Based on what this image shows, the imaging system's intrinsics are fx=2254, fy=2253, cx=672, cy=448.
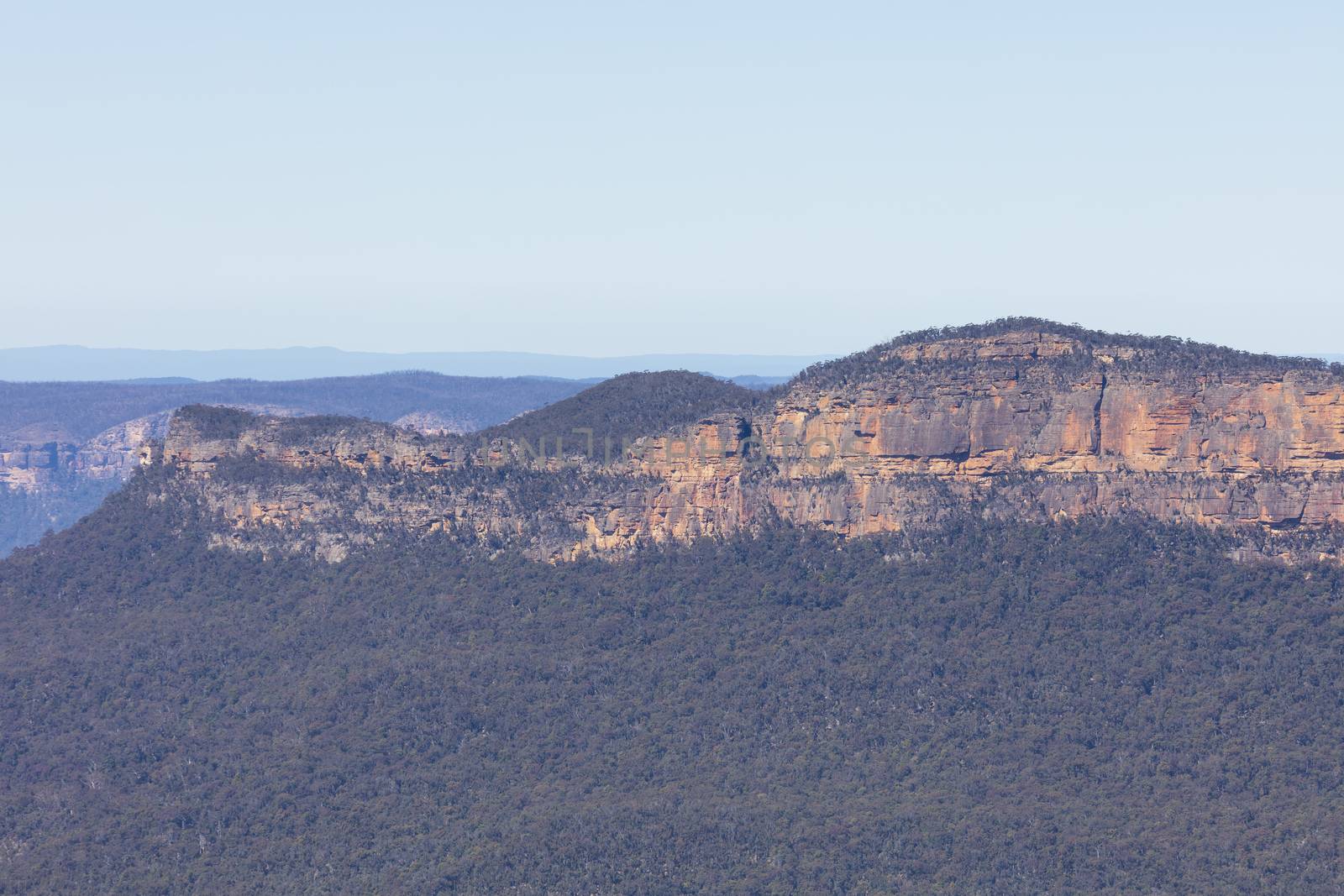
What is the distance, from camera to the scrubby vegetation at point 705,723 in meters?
91.4

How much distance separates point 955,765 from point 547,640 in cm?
2661

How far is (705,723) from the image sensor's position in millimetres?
106750

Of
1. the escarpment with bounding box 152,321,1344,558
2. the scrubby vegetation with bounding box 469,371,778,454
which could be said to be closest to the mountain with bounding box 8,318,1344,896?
the escarpment with bounding box 152,321,1344,558

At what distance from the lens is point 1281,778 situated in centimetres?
9319

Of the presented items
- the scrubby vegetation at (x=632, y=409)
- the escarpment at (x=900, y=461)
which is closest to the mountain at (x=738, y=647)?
the escarpment at (x=900, y=461)

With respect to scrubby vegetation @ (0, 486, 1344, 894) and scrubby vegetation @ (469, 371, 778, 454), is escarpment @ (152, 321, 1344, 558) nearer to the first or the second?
scrubby vegetation @ (469, 371, 778, 454)

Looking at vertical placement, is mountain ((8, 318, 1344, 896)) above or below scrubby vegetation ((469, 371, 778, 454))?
below

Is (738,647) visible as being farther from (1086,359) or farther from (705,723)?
(1086,359)

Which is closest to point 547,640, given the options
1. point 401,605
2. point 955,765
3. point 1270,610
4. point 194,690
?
point 401,605

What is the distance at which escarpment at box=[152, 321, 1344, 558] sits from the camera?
108 metres

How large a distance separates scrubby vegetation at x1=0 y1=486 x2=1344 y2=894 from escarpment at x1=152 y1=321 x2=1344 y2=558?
1913 mm

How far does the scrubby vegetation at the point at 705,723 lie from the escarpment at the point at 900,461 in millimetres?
1913

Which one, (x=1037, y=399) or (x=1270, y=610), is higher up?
(x=1037, y=399)

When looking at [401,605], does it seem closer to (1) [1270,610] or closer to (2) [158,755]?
(2) [158,755]
